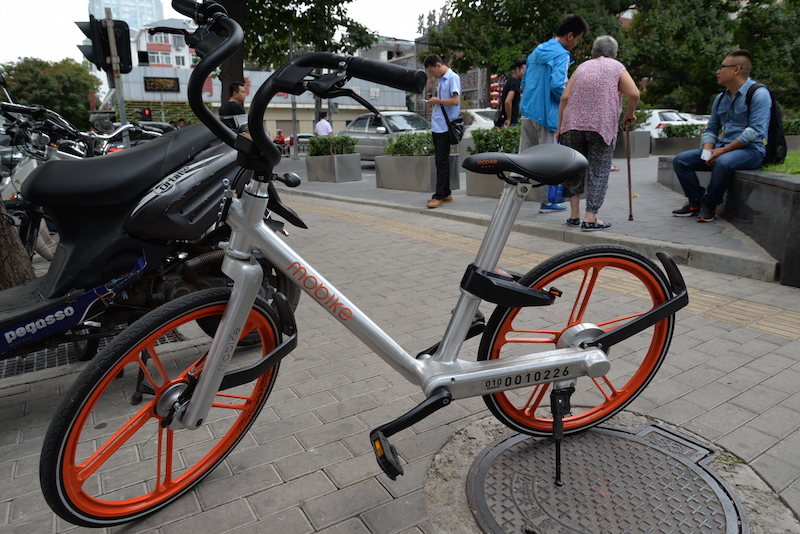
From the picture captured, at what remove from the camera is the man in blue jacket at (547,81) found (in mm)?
6469

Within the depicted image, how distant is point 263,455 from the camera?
8.13 ft

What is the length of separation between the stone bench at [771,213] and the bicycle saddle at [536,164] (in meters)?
3.31

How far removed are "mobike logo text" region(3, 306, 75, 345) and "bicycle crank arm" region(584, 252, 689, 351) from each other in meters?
Answer: 2.45

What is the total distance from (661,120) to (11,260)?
20195 mm

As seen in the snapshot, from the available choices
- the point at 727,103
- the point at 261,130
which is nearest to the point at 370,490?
the point at 261,130

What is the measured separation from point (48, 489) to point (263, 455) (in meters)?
0.85

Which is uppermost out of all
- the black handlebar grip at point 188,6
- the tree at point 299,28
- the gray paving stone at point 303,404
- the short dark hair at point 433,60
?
the tree at point 299,28

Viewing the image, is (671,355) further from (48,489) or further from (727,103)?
(727,103)

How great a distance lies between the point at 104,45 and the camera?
7.51 metres

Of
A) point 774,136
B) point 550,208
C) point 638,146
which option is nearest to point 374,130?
point 638,146

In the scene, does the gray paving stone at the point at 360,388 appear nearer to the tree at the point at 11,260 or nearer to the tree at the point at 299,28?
the tree at the point at 11,260

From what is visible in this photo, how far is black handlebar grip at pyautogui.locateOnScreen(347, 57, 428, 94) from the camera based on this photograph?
1.59 meters

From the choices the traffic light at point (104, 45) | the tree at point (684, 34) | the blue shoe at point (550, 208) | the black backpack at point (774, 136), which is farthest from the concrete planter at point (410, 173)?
the tree at point (684, 34)

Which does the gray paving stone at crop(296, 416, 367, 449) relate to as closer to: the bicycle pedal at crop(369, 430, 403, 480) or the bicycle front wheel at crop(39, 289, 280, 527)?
the bicycle front wheel at crop(39, 289, 280, 527)
